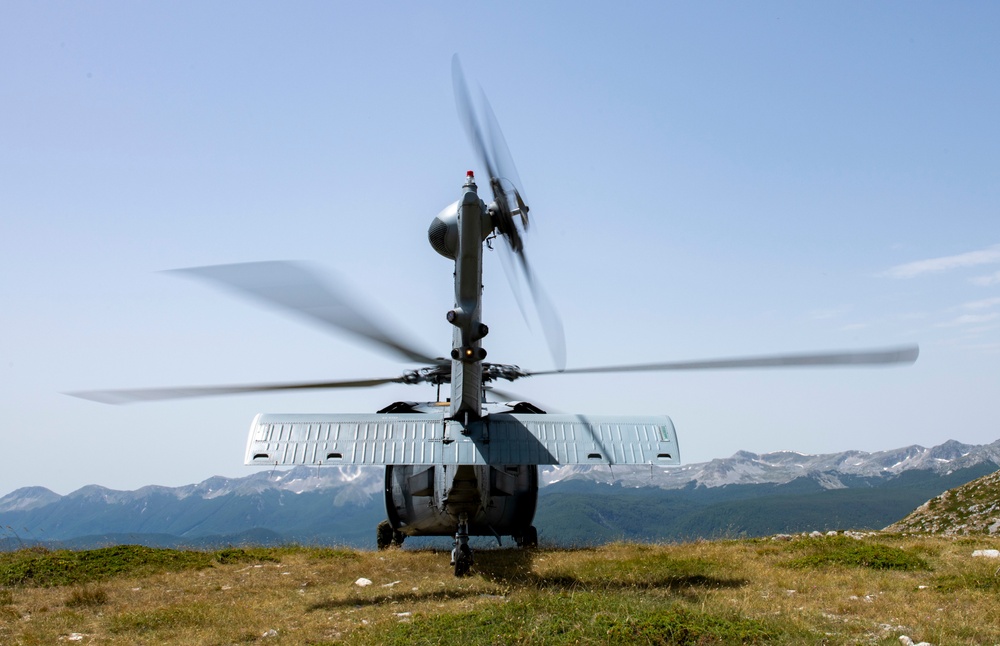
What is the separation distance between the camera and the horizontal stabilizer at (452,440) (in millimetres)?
15531

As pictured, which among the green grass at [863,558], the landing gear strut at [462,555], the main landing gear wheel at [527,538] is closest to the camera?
the green grass at [863,558]

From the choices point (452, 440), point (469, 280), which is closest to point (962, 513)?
point (452, 440)

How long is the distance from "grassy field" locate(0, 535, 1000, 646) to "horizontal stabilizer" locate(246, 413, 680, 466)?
105 inches

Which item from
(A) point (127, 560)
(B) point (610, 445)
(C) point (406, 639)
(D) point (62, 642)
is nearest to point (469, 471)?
(B) point (610, 445)

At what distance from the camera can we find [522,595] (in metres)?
13.0

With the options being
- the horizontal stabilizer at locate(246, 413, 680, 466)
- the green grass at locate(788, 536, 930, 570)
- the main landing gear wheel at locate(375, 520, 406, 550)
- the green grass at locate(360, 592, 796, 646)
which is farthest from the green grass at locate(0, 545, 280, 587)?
the green grass at locate(788, 536, 930, 570)

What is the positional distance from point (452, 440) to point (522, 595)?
3.95 meters

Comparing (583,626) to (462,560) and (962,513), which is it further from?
(962,513)

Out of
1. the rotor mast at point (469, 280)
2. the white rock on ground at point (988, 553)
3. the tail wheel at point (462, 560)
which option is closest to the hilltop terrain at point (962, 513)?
the white rock on ground at point (988, 553)

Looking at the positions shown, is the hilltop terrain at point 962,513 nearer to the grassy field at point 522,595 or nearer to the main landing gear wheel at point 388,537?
the grassy field at point 522,595

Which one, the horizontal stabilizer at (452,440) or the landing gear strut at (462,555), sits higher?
the horizontal stabilizer at (452,440)

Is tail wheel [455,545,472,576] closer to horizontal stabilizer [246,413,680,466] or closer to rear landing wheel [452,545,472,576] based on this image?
rear landing wheel [452,545,472,576]

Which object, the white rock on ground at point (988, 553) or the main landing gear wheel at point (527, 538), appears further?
the main landing gear wheel at point (527, 538)

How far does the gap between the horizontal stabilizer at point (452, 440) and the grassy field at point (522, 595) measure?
2.67 m
